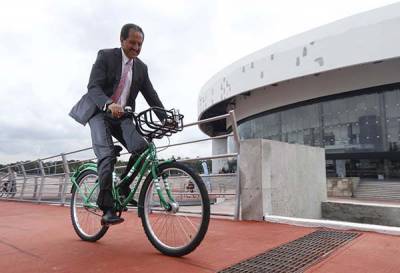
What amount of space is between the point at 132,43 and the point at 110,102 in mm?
576

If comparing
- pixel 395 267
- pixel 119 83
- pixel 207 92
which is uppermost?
pixel 207 92

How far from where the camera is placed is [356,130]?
78.7 ft

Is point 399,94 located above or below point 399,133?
above

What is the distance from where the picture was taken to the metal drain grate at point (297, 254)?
2426 mm

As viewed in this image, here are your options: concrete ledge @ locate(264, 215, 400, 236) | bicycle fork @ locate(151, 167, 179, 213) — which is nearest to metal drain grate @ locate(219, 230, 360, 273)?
concrete ledge @ locate(264, 215, 400, 236)

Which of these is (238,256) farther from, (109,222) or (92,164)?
(92,164)

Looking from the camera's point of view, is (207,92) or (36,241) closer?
(36,241)

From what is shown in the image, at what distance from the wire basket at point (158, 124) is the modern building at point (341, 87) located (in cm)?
2019

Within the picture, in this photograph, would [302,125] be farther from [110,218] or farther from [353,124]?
[110,218]

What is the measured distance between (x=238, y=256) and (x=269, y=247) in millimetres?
434

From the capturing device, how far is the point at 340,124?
973 inches

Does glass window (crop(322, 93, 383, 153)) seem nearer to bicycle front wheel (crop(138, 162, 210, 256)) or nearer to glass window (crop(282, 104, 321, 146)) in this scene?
glass window (crop(282, 104, 321, 146))

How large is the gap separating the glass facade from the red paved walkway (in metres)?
21.4

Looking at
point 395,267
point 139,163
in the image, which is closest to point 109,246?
point 139,163
